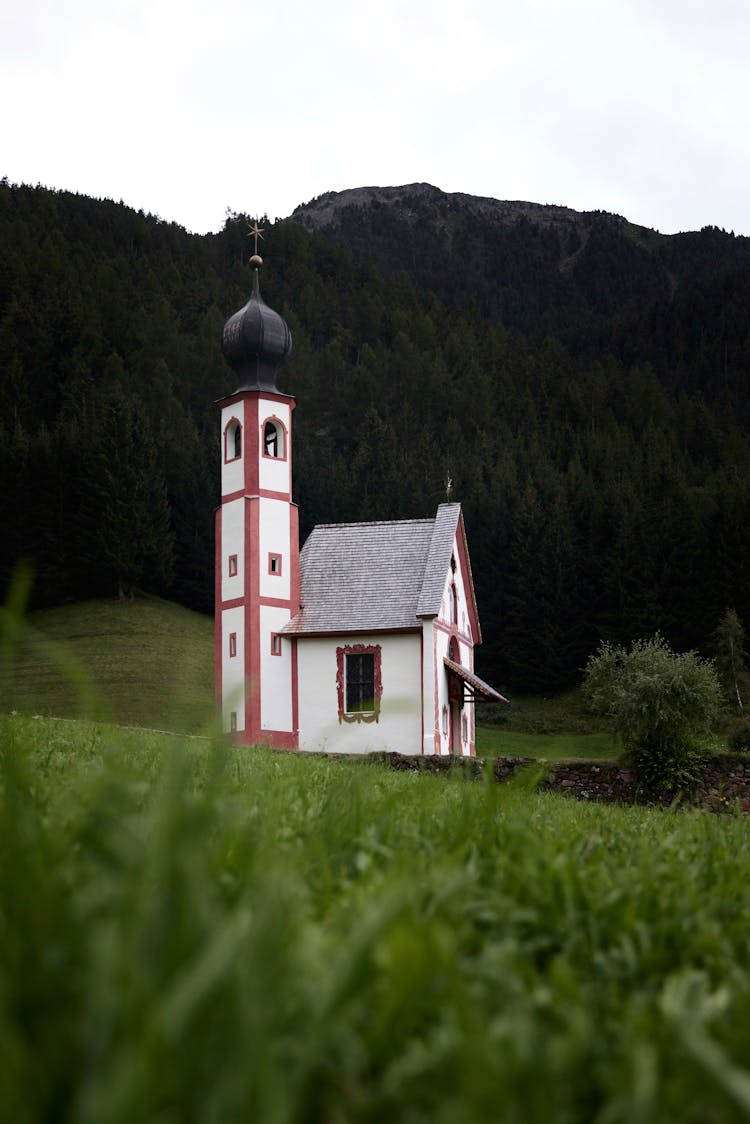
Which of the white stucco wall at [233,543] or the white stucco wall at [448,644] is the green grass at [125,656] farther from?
the white stucco wall at [448,644]

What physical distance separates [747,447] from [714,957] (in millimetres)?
82799

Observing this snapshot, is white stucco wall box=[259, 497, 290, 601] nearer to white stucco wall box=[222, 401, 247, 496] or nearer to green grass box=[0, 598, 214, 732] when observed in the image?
white stucco wall box=[222, 401, 247, 496]

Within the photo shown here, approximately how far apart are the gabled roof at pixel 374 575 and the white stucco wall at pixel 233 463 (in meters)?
2.76

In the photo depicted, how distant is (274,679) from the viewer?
30922 millimetres

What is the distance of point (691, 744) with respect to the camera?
25.2 m

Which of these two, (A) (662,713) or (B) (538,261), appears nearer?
(A) (662,713)

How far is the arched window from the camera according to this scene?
3244 centimetres

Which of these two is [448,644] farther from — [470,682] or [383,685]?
[383,685]

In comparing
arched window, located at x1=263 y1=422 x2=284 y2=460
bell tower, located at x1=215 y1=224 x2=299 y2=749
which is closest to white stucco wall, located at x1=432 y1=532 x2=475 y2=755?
bell tower, located at x1=215 y1=224 x2=299 y2=749

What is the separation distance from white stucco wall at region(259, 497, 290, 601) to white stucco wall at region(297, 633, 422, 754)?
5.12 ft

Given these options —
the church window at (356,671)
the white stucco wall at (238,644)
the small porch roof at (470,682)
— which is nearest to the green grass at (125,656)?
the white stucco wall at (238,644)

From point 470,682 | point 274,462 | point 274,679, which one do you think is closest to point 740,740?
point 470,682

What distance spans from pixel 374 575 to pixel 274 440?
4.72 m

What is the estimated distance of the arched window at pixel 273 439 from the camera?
3244cm
